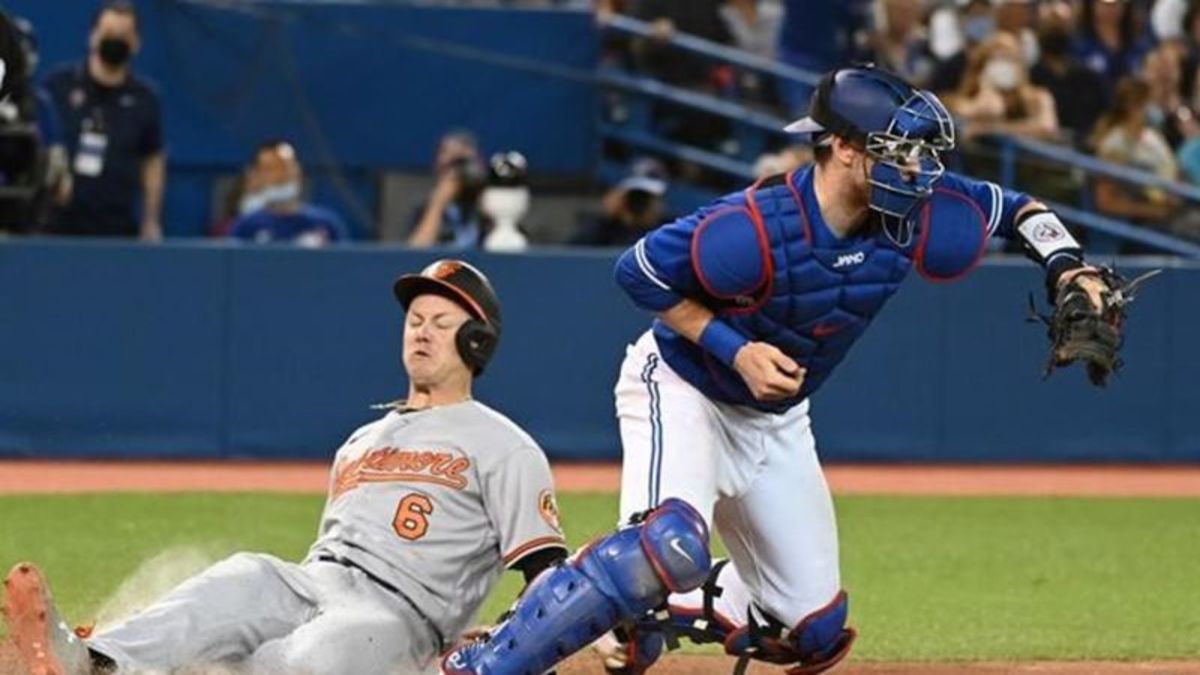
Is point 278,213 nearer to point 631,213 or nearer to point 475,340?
point 631,213

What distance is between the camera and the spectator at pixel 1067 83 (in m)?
18.1

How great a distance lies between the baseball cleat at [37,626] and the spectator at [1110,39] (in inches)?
536

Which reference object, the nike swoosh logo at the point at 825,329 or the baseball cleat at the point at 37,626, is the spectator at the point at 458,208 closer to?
the nike swoosh logo at the point at 825,329

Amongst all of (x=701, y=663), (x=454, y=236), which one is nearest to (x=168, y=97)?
(x=454, y=236)

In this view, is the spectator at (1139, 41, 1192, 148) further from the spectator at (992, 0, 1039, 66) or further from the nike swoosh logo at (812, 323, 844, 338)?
the nike swoosh logo at (812, 323, 844, 338)

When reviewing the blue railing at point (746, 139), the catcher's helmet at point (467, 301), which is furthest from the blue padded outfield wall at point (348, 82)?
the catcher's helmet at point (467, 301)

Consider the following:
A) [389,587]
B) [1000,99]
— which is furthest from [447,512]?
[1000,99]

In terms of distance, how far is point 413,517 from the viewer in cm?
687

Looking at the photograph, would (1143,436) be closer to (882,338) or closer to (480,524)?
(882,338)

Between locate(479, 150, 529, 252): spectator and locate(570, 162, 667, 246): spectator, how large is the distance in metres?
0.59

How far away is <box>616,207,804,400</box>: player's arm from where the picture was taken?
707cm

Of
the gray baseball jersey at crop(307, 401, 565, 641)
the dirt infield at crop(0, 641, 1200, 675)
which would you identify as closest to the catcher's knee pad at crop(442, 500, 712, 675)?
the gray baseball jersey at crop(307, 401, 565, 641)

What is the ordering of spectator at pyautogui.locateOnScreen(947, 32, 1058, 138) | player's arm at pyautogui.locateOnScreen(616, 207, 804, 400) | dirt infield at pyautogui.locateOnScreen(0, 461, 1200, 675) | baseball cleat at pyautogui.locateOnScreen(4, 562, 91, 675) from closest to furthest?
baseball cleat at pyautogui.locateOnScreen(4, 562, 91, 675) < player's arm at pyautogui.locateOnScreen(616, 207, 804, 400) < dirt infield at pyautogui.locateOnScreen(0, 461, 1200, 675) < spectator at pyautogui.locateOnScreen(947, 32, 1058, 138)

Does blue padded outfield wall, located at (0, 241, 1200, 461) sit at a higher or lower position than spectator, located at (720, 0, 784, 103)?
lower
